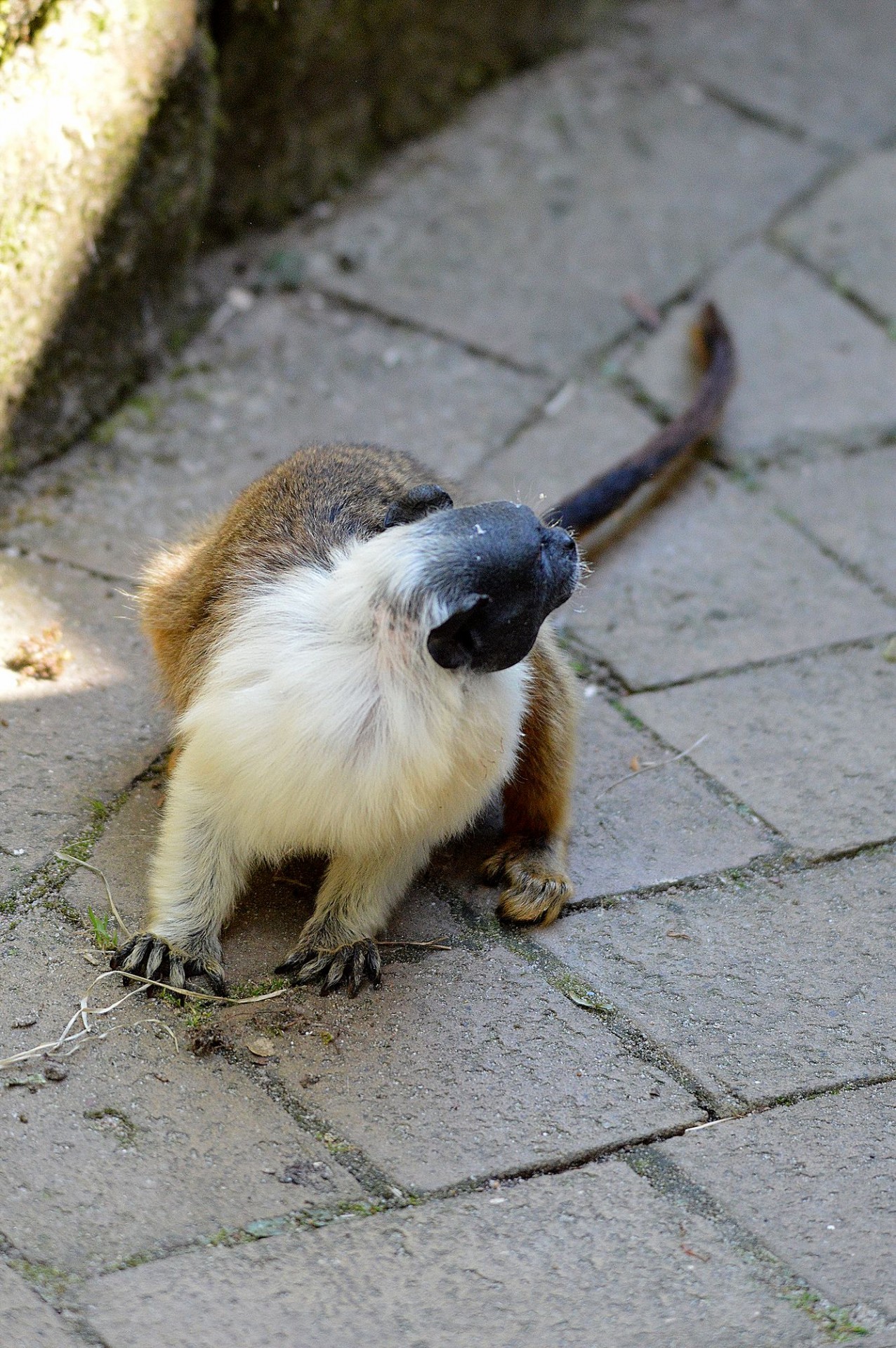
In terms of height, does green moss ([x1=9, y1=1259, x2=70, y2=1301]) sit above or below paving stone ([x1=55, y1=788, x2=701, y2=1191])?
above

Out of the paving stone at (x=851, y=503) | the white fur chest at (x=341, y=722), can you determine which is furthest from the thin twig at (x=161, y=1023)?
the paving stone at (x=851, y=503)

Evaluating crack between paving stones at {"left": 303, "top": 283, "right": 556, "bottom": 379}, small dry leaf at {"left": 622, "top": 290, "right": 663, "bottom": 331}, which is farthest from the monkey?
small dry leaf at {"left": 622, "top": 290, "right": 663, "bottom": 331}

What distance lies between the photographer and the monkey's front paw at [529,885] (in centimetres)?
308

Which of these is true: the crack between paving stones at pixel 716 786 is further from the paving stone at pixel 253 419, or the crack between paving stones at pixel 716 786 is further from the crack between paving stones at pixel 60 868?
the crack between paving stones at pixel 60 868

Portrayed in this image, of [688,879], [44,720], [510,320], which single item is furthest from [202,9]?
[688,879]

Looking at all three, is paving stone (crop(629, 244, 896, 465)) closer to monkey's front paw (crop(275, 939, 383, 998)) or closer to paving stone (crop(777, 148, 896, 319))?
paving stone (crop(777, 148, 896, 319))

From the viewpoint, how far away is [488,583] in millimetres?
2570

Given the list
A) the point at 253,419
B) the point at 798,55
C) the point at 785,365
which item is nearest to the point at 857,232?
the point at 785,365

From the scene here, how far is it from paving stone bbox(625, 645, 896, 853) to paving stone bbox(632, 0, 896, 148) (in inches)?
133

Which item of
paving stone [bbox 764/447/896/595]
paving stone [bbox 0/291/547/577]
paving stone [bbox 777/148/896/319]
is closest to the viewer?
paving stone [bbox 0/291/547/577]

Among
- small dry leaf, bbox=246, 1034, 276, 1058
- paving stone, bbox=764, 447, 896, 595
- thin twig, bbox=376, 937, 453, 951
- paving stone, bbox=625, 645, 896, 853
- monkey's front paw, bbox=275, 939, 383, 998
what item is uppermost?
small dry leaf, bbox=246, 1034, 276, 1058

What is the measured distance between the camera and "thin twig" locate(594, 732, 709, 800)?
3.54m

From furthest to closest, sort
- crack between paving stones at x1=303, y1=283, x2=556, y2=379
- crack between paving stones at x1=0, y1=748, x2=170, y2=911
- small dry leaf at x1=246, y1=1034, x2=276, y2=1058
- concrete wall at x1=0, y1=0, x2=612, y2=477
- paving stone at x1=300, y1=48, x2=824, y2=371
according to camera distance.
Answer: paving stone at x1=300, y1=48, x2=824, y2=371, crack between paving stones at x1=303, y1=283, x2=556, y2=379, concrete wall at x1=0, y1=0, x2=612, y2=477, crack between paving stones at x1=0, y1=748, x2=170, y2=911, small dry leaf at x1=246, y1=1034, x2=276, y2=1058

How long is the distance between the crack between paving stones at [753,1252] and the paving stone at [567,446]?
2.27 m
